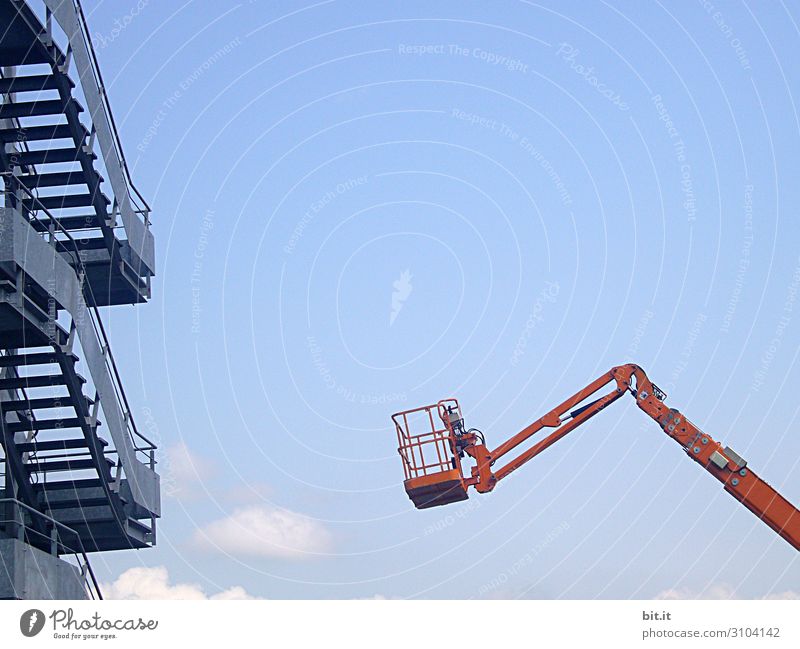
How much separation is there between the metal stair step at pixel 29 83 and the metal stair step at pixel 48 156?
129cm

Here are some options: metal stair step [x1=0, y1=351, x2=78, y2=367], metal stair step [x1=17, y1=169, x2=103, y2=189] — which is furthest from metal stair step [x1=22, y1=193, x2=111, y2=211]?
metal stair step [x1=0, y1=351, x2=78, y2=367]

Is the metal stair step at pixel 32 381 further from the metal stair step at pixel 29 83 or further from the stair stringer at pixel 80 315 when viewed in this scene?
the metal stair step at pixel 29 83

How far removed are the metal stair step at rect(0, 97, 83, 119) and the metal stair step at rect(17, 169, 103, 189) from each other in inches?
56.0

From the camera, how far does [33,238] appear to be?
21.9 m

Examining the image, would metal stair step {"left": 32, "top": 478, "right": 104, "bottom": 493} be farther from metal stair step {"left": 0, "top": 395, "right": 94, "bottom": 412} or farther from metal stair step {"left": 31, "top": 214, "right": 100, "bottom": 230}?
metal stair step {"left": 31, "top": 214, "right": 100, "bottom": 230}

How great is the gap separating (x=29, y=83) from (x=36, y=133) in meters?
1.00

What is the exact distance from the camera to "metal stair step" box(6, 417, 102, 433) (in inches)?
961

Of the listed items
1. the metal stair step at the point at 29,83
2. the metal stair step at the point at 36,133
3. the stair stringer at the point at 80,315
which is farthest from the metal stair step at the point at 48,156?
the stair stringer at the point at 80,315
